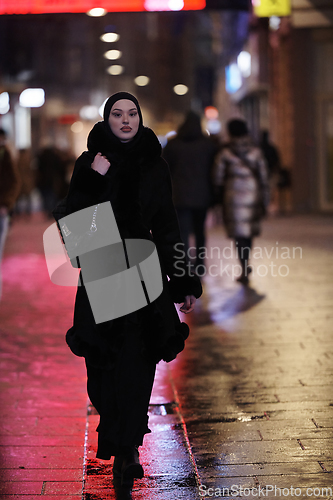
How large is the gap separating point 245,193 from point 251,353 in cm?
361

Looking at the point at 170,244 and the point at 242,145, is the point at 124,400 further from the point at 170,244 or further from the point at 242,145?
the point at 242,145

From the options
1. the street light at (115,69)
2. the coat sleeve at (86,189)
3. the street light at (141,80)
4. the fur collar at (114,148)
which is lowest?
the coat sleeve at (86,189)

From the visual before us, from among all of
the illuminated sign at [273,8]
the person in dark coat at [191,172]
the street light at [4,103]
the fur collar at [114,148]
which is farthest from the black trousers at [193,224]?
the street light at [4,103]

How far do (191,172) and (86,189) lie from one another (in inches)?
255

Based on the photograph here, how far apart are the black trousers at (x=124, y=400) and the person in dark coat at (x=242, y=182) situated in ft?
19.2

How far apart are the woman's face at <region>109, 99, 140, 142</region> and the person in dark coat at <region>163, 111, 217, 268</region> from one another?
6.20 meters

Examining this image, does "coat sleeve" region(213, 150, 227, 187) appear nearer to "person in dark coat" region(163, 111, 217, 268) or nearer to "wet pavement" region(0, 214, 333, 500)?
"person in dark coat" region(163, 111, 217, 268)

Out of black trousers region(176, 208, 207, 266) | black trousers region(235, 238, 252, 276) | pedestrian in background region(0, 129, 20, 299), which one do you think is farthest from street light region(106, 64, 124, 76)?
pedestrian in background region(0, 129, 20, 299)

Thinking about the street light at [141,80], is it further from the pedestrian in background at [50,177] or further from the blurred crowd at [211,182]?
the blurred crowd at [211,182]

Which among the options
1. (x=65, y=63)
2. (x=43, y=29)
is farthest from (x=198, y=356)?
(x=65, y=63)

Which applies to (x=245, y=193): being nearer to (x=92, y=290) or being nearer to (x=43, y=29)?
A: (x=92, y=290)

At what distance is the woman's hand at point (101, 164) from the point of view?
11.5 ft

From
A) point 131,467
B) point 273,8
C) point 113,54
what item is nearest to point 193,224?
point 131,467

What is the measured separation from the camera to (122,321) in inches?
139
